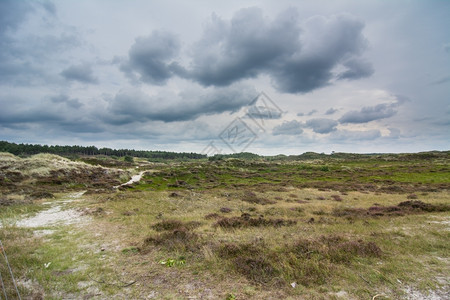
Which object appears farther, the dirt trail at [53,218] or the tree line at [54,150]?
the tree line at [54,150]

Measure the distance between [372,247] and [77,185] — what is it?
1797 inches

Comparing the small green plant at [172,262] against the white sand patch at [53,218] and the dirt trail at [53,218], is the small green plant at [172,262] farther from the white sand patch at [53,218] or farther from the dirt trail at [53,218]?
the dirt trail at [53,218]

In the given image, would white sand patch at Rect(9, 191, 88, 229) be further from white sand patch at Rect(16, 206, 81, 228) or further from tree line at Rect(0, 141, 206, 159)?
tree line at Rect(0, 141, 206, 159)

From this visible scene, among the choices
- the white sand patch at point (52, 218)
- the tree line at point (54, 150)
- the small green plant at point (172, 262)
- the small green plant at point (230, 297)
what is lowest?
the white sand patch at point (52, 218)

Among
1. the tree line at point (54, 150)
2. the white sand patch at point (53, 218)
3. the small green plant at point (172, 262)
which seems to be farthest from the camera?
the tree line at point (54, 150)

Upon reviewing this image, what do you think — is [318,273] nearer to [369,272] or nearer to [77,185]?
[369,272]

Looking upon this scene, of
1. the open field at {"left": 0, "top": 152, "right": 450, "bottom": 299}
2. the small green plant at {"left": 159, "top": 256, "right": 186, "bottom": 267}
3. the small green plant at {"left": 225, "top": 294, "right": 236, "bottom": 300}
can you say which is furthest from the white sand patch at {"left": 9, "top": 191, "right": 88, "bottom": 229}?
the small green plant at {"left": 225, "top": 294, "right": 236, "bottom": 300}

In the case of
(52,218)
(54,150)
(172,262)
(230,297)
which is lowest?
(52,218)

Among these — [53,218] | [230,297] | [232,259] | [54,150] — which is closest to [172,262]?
[232,259]

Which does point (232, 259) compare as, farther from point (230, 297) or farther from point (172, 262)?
point (172, 262)

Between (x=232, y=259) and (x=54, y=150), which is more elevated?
(x=54, y=150)

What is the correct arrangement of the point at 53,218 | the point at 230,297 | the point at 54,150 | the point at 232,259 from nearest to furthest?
the point at 230,297 → the point at 232,259 → the point at 53,218 → the point at 54,150

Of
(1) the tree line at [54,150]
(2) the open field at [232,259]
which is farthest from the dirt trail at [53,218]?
(1) the tree line at [54,150]

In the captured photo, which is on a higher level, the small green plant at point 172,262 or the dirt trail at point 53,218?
the small green plant at point 172,262
